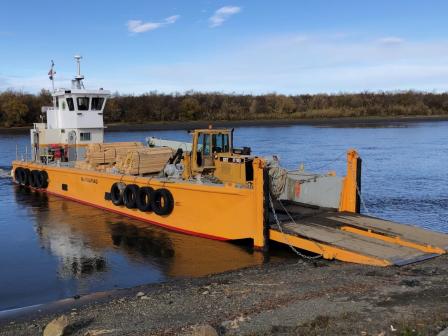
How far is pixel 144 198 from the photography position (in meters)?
13.6

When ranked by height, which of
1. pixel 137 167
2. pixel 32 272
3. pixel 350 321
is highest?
pixel 137 167

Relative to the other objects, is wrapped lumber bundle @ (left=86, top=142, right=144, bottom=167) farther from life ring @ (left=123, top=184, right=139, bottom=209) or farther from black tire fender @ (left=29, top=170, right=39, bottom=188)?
black tire fender @ (left=29, top=170, right=39, bottom=188)

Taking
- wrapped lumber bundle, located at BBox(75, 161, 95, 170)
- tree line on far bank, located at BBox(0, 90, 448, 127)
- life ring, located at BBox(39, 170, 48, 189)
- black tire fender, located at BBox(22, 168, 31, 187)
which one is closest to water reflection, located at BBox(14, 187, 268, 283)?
wrapped lumber bundle, located at BBox(75, 161, 95, 170)

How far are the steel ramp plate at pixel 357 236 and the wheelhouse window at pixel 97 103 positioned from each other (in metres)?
11.3

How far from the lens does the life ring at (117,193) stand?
1433 cm

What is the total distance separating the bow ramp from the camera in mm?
8781

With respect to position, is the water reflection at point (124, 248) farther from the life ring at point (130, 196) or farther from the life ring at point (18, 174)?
the life ring at point (18, 174)

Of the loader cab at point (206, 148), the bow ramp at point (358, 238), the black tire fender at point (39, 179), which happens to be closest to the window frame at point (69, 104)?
the black tire fender at point (39, 179)

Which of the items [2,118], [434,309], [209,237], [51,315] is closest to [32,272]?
[51,315]

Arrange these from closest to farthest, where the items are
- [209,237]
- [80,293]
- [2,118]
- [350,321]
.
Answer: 1. [350,321]
2. [80,293]
3. [209,237]
4. [2,118]

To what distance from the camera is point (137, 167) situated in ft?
47.9

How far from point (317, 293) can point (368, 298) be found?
0.74 m

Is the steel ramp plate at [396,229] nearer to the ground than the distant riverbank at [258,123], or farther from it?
nearer to the ground

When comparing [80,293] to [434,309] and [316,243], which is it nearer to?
[316,243]
